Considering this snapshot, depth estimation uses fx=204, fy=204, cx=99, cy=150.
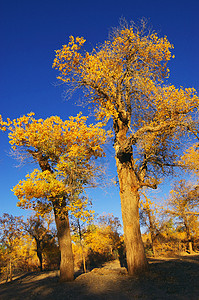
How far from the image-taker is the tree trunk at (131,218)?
7.58m

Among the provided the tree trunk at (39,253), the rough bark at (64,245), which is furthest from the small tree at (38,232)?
the rough bark at (64,245)

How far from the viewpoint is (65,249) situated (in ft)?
30.1

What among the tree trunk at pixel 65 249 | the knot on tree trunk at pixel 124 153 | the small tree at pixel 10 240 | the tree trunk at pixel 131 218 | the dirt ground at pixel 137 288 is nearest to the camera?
the dirt ground at pixel 137 288

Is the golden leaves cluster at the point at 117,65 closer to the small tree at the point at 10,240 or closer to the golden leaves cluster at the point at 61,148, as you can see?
the golden leaves cluster at the point at 61,148

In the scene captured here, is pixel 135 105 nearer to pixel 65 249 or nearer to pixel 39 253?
pixel 65 249

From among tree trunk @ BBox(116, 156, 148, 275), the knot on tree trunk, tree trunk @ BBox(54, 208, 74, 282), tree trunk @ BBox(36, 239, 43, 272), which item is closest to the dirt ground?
tree trunk @ BBox(116, 156, 148, 275)

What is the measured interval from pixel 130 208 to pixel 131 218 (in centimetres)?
38

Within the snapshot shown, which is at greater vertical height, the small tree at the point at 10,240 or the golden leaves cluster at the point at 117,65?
the golden leaves cluster at the point at 117,65

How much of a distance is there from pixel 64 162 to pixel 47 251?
2101 cm

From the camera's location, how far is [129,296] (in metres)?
5.38

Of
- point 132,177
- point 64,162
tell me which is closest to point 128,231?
point 132,177

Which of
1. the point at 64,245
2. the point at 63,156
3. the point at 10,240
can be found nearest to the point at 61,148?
the point at 63,156

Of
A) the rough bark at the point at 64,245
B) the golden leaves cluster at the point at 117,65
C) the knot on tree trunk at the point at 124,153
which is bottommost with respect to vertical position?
the rough bark at the point at 64,245

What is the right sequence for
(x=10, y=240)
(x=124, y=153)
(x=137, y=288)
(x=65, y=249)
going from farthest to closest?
(x=10, y=240) → (x=65, y=249) → (x=124, y=153) → (x=137, y=288)
